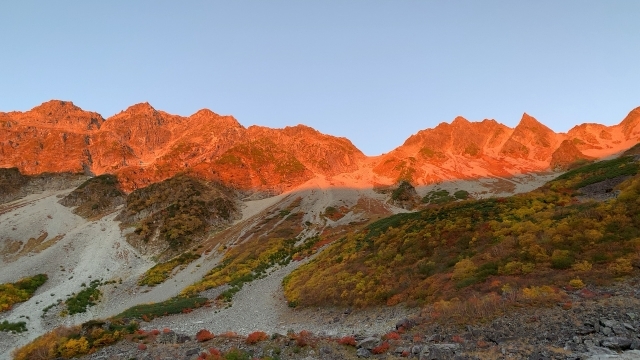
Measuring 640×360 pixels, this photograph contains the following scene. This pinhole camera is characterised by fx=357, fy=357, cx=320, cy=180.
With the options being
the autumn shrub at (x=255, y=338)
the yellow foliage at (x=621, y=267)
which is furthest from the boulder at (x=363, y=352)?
the yellow foliage at (x=621, y=267)

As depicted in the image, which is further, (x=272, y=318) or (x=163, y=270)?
(x=163, y=270)

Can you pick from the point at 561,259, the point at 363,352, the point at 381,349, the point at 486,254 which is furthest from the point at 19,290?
the point at 561,259

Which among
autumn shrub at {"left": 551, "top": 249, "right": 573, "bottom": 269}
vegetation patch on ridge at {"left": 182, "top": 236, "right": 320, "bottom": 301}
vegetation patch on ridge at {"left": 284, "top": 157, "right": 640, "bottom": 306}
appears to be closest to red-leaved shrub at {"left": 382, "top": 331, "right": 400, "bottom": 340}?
vegetation patch on ridge at {"left": 284, "top": 157, "right": 640, "bottom": 306}

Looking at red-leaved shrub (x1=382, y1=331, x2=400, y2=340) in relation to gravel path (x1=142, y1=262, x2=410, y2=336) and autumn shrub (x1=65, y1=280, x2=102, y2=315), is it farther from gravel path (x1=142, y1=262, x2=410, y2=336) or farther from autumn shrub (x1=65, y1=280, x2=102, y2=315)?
autumn shrub (x1=65, y1=280, x2=102, y2=315)

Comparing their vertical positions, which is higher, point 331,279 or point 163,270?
point 331,279

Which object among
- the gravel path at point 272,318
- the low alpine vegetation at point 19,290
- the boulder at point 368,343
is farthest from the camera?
the low alpine vegetation at point 19,290

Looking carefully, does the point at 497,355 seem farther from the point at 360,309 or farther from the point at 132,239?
the point at 132,239

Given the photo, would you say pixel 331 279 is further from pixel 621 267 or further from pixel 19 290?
pixel 19 290

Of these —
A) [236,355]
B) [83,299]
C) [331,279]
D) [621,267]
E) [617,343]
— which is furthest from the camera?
[83,299]

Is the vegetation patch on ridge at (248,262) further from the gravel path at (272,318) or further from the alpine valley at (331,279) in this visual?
the gravel path at (272,318)

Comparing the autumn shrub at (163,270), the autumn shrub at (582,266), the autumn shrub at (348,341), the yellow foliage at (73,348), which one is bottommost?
the autumn shrub at (163,270)

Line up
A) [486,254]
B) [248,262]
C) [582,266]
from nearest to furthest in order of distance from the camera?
[582,266] → [486,254] → [248,262]

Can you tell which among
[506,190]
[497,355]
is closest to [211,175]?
[506,190]

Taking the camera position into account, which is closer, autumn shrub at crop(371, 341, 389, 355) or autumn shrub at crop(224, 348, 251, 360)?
autumn shrub at crop(371, 341, 389, 355)
